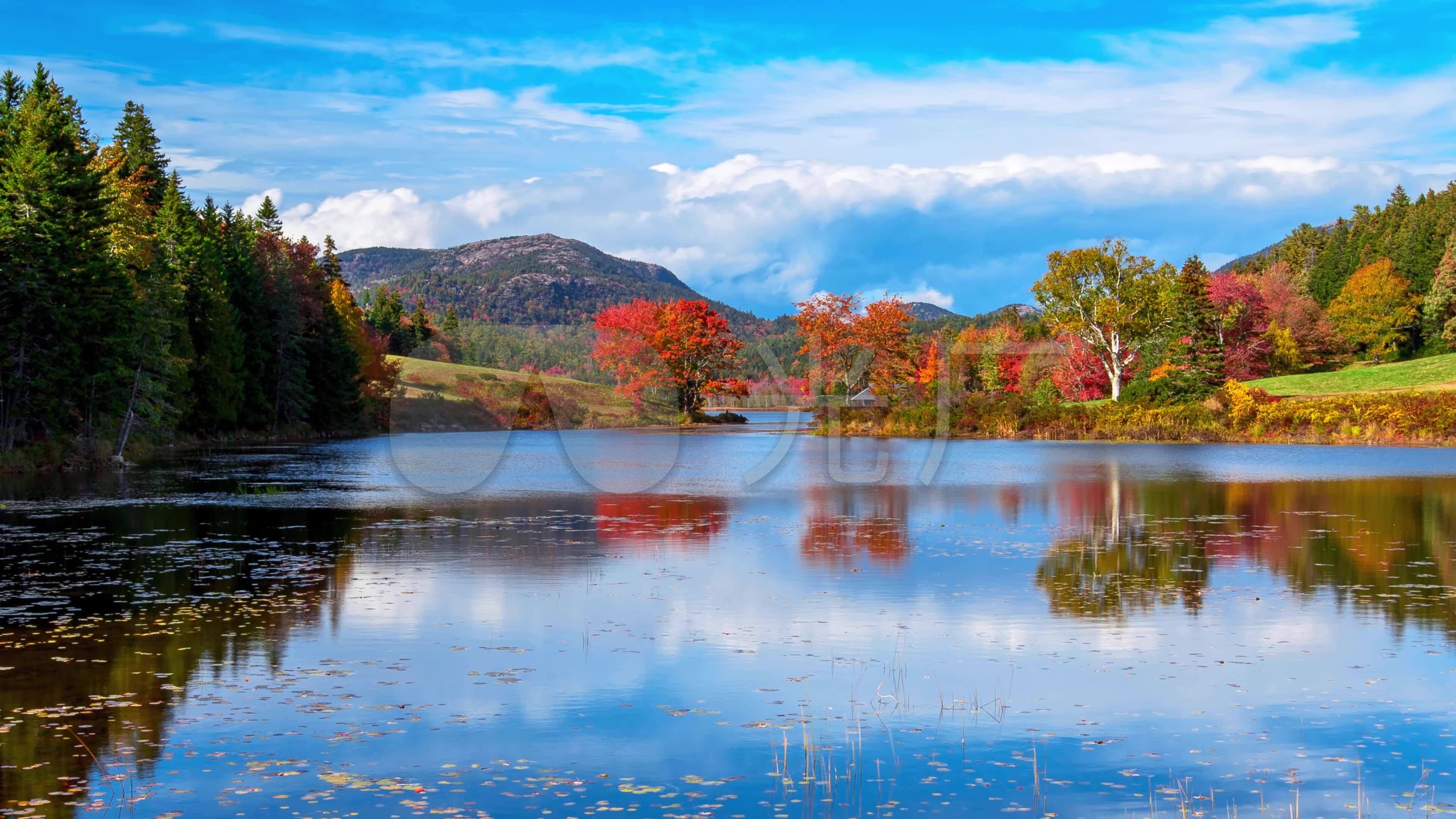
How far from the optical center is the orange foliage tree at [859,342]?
289ft

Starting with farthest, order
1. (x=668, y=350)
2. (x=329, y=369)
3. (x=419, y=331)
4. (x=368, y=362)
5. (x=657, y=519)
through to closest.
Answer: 1. (x=419, y=331)
2. (x=668, y=350)
3. (x=368, y=362)
4. (x=329, y=369)
5. (x=657, y=519)

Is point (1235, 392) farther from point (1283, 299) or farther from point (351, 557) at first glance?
point (351, 557)

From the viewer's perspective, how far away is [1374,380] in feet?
268

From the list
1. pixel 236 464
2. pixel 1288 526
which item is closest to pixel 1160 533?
pixel 1288 526

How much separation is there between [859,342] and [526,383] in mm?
39928

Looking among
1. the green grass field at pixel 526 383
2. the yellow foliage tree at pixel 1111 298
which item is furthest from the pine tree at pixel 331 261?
the yellow foliage tree at pixel 1111 298

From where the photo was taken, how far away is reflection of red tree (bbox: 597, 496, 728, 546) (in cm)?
2528

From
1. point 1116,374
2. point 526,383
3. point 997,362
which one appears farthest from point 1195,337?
point 526,383

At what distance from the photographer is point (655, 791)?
905cm

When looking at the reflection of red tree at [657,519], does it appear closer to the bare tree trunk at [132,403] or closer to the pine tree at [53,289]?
the pine tree at [53,289]

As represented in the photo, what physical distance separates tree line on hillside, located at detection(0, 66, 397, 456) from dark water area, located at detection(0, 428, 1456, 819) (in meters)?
16.0

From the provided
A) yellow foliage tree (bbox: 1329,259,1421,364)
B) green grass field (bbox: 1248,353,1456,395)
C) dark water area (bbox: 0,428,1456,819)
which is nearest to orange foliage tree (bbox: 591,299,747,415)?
green grass field (bbox: 1248,353,1456,395)

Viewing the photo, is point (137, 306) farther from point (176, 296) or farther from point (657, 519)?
point (657, 519)

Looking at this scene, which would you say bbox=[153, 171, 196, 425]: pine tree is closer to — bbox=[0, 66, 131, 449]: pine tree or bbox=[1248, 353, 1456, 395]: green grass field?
bbox=[0, 66, 131, 449]: pine tree
